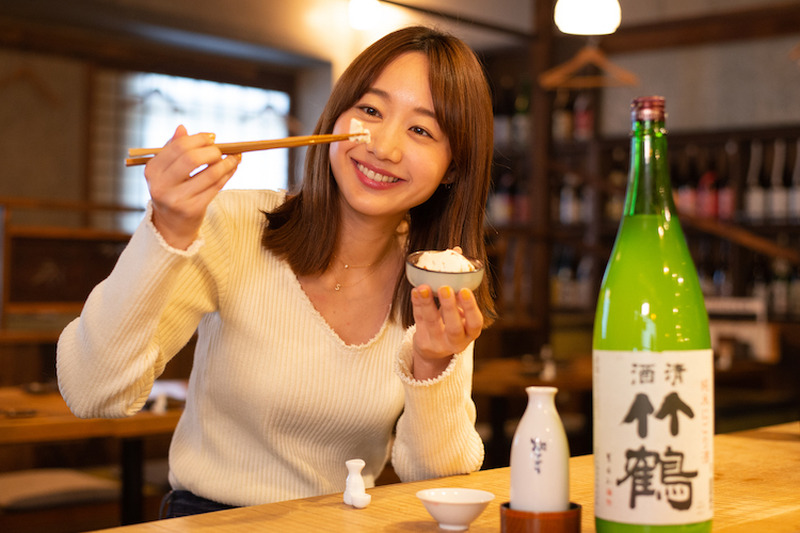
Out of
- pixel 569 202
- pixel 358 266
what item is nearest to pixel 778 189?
pixel 569 202

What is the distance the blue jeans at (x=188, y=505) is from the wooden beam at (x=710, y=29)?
4.72 meters

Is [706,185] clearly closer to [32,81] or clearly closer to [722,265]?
[722,265]

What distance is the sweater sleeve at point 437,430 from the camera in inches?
49.4

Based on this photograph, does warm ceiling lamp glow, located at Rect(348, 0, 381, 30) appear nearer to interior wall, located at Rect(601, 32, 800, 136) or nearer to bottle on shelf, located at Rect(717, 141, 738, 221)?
interior wall, located at Rect(601, 32, 800, 136)

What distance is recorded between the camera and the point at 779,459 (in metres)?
1.30

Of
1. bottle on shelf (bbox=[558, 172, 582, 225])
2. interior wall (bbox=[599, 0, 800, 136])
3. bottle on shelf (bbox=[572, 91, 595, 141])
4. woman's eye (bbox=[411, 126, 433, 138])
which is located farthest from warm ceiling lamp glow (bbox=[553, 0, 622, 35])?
woman's eye (bbox=[411, 126, 433, 138])

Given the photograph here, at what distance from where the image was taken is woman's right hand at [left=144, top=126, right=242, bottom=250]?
0.99m

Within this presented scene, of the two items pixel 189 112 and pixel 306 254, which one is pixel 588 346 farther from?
pixel 306 254

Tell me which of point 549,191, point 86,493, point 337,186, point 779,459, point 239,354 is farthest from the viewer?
point 549,191

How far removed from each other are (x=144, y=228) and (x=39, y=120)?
538cm

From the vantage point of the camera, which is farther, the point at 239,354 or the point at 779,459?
the point at 239,354

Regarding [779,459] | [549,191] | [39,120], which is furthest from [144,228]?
[39,120]

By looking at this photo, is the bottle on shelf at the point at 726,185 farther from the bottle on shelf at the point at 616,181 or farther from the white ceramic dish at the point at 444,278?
the white ceramic dish at the point at 444,278

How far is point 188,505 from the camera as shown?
140cm
